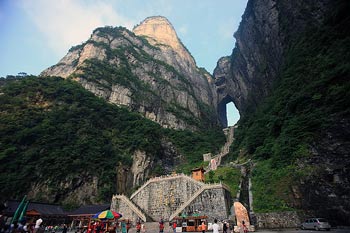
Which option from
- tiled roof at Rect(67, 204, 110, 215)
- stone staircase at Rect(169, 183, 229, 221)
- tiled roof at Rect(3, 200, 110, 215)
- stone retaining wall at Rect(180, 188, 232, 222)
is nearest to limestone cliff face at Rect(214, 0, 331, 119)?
stone staircase at Rect(169, 183, 229, 221)

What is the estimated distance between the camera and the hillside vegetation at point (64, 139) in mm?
36781

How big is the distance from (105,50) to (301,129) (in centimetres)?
7161

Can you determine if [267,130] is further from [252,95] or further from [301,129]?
[252,95]

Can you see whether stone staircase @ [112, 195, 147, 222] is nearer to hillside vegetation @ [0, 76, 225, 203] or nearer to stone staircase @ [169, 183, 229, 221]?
stone staircase @ [169, 183, 229, 221]

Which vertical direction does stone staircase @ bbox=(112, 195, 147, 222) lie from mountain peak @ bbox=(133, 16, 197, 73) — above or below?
below

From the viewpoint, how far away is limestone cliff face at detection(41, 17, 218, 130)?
69.2m

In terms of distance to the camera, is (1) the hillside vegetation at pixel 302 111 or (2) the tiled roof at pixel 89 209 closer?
(1) the hillside vegetation at pixel 302 111

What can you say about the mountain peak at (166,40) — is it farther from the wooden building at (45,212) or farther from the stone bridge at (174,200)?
the wooden building at (45,212)

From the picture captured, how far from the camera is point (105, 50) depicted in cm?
8025

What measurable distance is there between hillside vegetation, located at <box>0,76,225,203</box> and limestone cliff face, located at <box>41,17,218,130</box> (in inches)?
381

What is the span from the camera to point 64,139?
140 feet

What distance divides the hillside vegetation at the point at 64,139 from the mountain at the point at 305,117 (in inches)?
811

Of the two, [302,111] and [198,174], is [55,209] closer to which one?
[198,174]

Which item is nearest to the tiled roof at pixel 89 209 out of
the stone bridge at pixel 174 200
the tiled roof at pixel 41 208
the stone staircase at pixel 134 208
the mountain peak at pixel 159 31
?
the tiled roof at pixel 41 208
